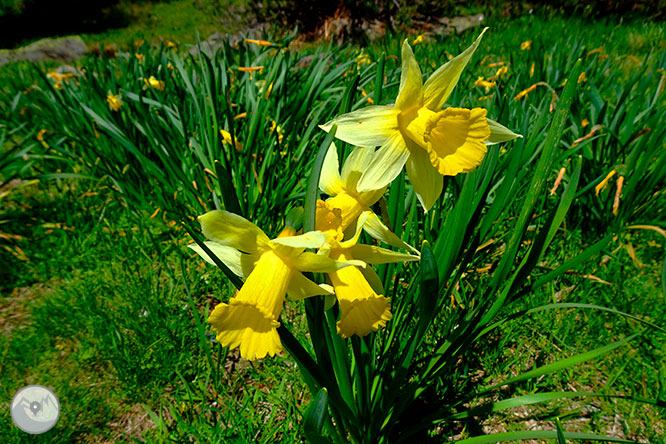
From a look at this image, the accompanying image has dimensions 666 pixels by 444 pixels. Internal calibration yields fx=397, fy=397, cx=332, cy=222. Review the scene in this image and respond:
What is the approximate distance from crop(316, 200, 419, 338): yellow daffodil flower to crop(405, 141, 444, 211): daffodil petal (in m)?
0.16

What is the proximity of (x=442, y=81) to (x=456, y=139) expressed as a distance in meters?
0.13

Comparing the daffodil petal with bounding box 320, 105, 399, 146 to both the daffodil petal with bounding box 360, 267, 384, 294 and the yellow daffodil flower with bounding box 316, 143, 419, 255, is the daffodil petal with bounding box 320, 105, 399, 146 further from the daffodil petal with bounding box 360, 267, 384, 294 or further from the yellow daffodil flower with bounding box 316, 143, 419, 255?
the daffodil petal with bounding box 360, 267, 384, 294

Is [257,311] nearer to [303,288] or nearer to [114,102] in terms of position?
[303,288]

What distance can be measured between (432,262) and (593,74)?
2551 mm

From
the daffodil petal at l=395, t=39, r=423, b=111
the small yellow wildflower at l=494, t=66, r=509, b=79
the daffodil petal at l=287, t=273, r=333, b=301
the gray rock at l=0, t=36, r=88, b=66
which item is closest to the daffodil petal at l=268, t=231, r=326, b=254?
the daffodil petal at l=287, t=273, r=333, b=301

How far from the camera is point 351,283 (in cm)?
71

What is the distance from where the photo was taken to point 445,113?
772 mm

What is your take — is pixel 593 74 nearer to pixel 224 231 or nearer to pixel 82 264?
pixel 224 231

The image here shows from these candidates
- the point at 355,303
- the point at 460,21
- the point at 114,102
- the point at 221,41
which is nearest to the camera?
the point at 355,303

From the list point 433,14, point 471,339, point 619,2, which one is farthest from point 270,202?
point 619,2

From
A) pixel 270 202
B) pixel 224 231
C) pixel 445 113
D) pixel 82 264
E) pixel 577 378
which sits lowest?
pixel 577 378

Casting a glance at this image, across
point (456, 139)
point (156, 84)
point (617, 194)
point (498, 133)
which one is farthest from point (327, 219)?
point (156, 84)

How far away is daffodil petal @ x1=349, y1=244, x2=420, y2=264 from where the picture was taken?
28.9 inches

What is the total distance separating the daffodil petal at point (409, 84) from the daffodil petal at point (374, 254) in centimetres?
29
